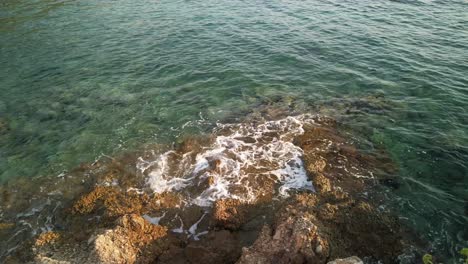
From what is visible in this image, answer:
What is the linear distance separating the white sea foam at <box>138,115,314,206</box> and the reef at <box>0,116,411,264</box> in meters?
0.05

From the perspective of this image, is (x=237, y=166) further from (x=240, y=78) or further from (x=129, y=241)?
(x=240, y=78)

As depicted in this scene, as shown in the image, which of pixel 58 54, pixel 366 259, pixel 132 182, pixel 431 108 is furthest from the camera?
pixel 58 54

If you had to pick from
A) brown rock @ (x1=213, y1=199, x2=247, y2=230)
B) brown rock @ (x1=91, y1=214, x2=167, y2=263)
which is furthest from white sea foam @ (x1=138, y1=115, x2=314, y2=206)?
brown rock @ (x1=91, y1=214, x2=167, y2=263)

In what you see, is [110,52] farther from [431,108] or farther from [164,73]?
[431,108]

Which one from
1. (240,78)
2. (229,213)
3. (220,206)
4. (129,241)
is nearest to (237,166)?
(220,206)

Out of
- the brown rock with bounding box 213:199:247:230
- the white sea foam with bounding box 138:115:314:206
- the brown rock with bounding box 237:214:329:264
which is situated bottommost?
the white sea foam with bounding box 138:115:314:206

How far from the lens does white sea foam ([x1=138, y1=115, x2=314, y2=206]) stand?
14.1 meters

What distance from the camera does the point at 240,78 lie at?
2222 centimetres

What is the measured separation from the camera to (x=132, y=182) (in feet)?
48.0

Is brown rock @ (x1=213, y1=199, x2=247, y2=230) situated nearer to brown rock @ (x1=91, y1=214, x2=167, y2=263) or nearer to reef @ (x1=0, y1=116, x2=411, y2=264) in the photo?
reef @ (x1=0, y1=116, x2=411, y2=264)

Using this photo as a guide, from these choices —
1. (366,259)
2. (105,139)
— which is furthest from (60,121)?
(366,259)

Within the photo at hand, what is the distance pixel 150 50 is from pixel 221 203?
16958 mm

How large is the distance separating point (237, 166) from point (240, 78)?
8533 mm

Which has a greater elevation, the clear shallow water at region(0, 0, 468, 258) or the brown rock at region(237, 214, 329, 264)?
the brown rock at region(237, 214, 329, 264)
